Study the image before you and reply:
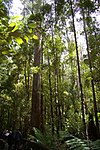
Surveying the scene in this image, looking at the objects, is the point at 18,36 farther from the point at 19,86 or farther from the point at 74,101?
the point at 74,101

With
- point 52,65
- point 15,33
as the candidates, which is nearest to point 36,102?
point 52,65

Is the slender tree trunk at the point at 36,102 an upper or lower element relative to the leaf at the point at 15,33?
upper

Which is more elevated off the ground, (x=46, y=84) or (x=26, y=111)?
(x=46, y=84)

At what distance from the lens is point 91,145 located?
4586 mm

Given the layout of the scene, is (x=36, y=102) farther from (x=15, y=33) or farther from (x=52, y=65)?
(x=15, y=33)

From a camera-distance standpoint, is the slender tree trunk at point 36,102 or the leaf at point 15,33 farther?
the slender tree trunk at point 36,102

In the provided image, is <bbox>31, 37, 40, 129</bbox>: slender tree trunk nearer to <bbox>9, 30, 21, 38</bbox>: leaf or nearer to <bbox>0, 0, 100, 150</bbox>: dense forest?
<bbox>0, 0, 100, 150</bbox>: dense forest

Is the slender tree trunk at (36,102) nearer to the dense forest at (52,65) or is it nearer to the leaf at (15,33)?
the dense forest at (52,65)

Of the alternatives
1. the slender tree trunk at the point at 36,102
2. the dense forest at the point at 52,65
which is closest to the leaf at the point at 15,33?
the dense forest at the point at 52,65

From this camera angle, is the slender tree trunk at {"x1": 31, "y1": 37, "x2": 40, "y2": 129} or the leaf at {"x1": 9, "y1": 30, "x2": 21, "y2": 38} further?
the slender tree trunk at {"x1": 31, "y1": 37, "x2": 40, "y2": 129}

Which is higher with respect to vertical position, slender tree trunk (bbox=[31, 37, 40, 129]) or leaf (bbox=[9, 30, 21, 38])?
slender tree trunk (bbox=[31, 37, 40, 129])

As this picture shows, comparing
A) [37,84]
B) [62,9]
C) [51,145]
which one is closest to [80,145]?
[51,145]

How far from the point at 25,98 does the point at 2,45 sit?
1486 cm

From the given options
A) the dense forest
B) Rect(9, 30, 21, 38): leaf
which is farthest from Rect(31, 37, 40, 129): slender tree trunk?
Rect(9, 30, 21, 38): leaf
